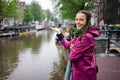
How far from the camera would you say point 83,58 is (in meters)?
3.85

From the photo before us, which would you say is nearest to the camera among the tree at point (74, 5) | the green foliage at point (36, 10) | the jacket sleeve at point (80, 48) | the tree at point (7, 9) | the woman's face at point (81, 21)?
the jacket sleeve at point (80, 48)

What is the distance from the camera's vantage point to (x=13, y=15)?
69125 millimetres

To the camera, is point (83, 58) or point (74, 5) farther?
point (74, 5)

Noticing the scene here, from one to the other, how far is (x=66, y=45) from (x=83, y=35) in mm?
610

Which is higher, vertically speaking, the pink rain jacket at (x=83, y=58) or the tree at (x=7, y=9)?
the tree at (x=7, y=9)

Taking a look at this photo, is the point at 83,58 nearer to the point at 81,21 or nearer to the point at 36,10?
the point at 81,21

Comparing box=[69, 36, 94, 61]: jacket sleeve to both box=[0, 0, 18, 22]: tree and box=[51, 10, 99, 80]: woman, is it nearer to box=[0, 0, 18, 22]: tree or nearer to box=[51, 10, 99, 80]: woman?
box=[51, 10, 99, 80]: woman

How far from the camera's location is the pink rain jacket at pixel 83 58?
380cm

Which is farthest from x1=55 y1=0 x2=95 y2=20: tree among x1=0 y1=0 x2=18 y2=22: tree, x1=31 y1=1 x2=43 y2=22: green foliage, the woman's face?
x1=31 y1=1 x2=43 y2=22: green foliage

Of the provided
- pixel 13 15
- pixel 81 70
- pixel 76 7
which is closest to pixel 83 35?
pixel 81 70

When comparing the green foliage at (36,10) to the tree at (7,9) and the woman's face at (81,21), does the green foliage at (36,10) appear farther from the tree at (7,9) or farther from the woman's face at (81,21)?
the woman's face at (81,21)

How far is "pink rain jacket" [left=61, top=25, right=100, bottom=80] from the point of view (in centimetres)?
380

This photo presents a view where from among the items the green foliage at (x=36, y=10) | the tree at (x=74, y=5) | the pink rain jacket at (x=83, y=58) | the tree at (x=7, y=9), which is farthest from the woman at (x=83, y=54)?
the green foliage at (x=36, y=10)

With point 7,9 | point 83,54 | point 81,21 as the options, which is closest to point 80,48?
point 83,54
